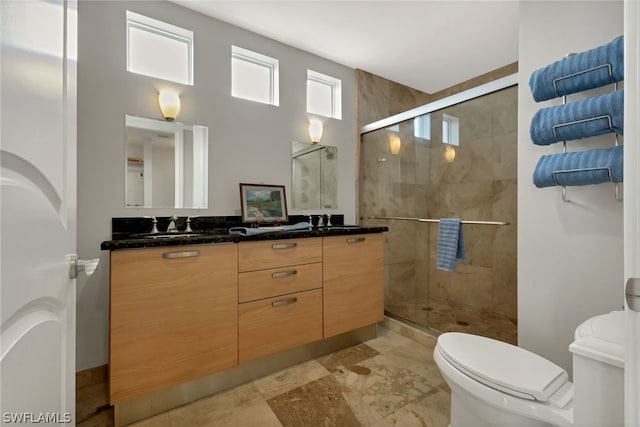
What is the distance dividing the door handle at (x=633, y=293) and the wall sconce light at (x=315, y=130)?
7.85 ft

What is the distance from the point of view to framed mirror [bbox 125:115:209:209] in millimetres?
1915

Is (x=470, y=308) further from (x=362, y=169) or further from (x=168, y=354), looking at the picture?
(x=168, y=354)

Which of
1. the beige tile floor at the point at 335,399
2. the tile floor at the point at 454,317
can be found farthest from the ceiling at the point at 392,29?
the beige tile floor at the point at 335,399

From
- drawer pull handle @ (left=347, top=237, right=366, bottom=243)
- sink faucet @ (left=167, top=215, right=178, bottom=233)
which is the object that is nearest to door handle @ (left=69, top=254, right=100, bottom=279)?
sink faucet @ (left=167, top=215, right=178, bottom=233)

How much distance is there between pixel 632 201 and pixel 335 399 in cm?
163

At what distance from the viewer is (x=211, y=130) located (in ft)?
7.11

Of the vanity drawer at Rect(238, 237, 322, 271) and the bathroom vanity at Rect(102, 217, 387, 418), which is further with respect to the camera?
the vanity drawer at Rect(238, 237, 322, 271)

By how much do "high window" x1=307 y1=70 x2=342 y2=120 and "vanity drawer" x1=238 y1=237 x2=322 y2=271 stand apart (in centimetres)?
140

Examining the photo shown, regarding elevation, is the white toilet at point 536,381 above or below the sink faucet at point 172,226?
below

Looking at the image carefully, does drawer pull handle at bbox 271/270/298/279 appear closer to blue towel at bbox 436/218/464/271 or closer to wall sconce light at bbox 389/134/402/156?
blue towel at bbox 436/218/464/271

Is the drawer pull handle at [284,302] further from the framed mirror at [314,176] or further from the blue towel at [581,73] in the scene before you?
the blue towel at [581,73]

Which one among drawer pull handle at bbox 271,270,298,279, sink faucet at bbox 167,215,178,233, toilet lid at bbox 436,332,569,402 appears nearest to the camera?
toilet lid at bbox 436,332,569,402

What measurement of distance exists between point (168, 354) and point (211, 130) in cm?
152

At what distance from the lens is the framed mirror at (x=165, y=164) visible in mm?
1915
